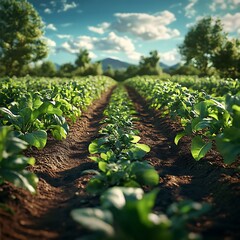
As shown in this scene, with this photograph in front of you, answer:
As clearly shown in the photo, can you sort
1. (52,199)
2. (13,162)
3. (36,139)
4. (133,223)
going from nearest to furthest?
(133,223), (13,162), (52,199), (36,139)

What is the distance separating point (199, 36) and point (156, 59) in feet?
62.7

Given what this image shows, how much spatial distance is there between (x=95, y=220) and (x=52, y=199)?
177 cm

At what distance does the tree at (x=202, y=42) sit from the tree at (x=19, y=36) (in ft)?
74.6

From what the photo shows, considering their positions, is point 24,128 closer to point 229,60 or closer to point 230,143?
point 230,143

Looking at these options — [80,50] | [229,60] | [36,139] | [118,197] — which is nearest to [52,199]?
[36,139]

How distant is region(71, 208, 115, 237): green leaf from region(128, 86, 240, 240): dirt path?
0.81m

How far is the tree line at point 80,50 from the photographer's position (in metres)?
32.0

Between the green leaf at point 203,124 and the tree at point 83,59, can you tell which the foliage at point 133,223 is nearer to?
the green leaf at point 203,124

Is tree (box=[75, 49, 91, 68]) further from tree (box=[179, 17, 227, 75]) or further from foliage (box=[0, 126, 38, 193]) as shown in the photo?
foliage (box=[0, 126, 38, 193])

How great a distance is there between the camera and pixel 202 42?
4753cm

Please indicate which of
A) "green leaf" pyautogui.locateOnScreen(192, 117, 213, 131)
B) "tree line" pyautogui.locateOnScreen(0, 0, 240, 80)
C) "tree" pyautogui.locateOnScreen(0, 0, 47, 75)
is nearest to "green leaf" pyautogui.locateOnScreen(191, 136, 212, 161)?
"green leaf" pyautogui.locateOnScreen(192, 117, 213, 131)

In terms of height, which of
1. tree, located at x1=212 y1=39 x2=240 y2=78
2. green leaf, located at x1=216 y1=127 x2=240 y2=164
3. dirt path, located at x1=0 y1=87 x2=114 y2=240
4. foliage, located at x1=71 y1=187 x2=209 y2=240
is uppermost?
tree, located at x1=212 y1=39 x2=240 y2=78

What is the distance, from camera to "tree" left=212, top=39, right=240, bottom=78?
3022 centimetres

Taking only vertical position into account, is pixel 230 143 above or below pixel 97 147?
above
